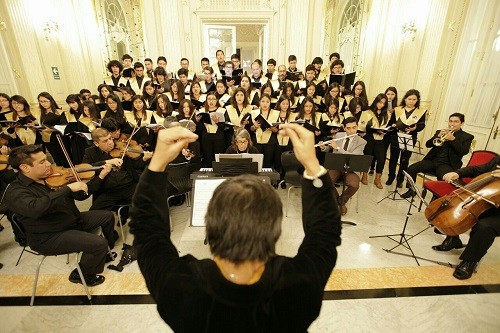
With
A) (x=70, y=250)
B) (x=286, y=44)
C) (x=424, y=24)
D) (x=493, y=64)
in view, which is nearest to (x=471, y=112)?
(x=493, y=64)

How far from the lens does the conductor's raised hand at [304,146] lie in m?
0.77

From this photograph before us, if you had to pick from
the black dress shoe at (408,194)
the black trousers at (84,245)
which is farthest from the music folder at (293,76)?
the black trousers at (84,245)

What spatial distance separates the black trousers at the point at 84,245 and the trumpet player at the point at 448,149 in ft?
13.2

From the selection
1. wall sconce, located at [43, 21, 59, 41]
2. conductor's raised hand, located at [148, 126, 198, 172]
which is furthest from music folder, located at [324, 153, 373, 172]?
wall sconce, located at [43, 21, 59, 41]

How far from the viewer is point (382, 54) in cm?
661

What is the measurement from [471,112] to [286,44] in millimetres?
5178

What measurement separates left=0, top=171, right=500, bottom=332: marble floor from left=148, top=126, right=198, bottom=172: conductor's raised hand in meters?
1.77

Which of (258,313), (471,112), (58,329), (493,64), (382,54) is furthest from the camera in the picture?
(382,54)

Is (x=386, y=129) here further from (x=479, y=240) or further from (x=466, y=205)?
(x=479, y=240)

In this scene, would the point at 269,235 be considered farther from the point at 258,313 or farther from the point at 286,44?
the point at 286,44

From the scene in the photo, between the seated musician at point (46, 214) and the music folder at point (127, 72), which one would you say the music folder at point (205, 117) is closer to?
the seated musician at point (46, 214)

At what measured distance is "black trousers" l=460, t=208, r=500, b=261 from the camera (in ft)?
7.64

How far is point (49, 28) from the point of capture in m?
5.60

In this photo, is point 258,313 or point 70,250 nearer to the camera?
point 258,313
